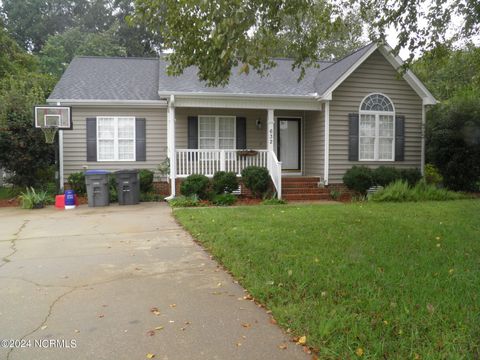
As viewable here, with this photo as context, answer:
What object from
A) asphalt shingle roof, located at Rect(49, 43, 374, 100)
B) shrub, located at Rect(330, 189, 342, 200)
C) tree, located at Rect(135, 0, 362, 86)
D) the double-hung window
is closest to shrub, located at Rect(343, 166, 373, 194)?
shrub, located at Rect(330, 189, 342, 200)

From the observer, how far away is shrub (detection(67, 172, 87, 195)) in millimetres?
12791

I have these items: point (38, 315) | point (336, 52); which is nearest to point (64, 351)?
point (38, 315)

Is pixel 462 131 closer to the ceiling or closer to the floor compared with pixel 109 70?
closer to the floor

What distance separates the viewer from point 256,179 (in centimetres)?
1225

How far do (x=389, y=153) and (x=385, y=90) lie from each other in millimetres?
2178

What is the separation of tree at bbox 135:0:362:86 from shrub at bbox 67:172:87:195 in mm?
7091

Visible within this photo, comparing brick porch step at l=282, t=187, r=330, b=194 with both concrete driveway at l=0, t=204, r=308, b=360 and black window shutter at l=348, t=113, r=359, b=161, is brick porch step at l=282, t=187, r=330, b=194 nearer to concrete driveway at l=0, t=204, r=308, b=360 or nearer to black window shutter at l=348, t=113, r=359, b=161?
black window shutter at l=348, t=113, r=359, b=161

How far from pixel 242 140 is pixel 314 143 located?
2.58 m

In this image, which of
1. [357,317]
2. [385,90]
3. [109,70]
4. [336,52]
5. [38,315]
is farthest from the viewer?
[336,52]

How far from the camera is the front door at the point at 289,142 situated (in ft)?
49.0

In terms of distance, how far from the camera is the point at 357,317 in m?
3.41

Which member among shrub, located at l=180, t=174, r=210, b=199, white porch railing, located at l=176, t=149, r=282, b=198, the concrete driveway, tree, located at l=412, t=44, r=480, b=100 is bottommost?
the concrete driveway

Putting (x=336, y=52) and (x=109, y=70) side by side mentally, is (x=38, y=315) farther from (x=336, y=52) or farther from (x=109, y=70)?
(x=336, y=52)

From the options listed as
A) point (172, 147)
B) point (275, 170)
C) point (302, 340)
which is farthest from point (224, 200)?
point (302, 340)
